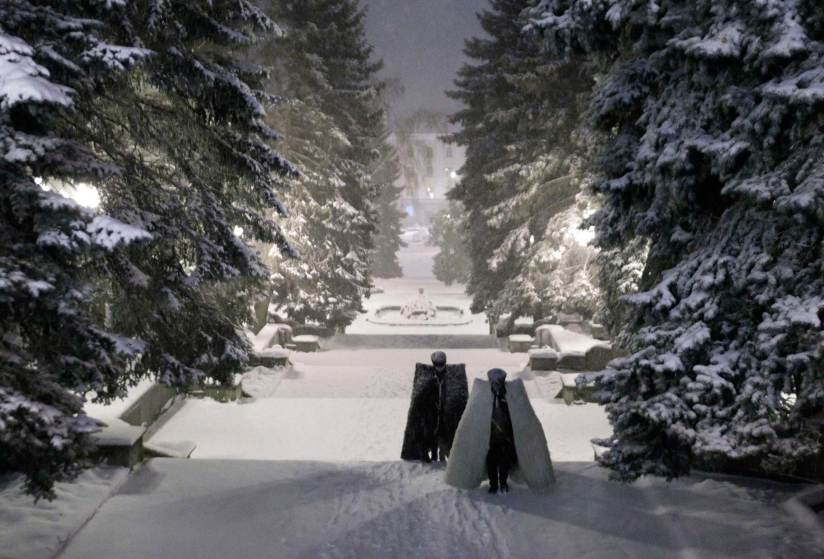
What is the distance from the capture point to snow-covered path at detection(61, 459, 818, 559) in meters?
5.66

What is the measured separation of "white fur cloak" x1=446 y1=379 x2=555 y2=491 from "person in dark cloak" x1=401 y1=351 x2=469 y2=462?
2.67 feet

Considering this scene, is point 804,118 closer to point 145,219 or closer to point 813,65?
point 813,65

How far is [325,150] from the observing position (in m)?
25.4

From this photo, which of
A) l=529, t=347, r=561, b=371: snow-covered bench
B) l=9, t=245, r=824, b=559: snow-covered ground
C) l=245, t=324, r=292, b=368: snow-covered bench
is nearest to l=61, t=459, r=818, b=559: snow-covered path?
l=9, t=245, r=824, b=559: snow-covered ground

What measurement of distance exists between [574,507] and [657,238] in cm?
288

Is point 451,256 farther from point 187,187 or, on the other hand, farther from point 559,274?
point 187,187

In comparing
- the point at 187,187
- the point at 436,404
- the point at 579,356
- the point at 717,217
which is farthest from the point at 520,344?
the point at 717,217

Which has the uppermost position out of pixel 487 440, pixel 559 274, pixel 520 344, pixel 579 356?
pixel 559 274

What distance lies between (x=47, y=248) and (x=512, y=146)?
1703 cm

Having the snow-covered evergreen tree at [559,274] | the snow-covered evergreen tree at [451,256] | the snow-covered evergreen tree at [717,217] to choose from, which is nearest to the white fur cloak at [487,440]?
the snow-covered evergreen tree at [717,217]

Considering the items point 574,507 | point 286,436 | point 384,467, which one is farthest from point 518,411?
point 286,436

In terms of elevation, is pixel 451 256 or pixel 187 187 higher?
pixel 451 256

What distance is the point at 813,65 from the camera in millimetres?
5344

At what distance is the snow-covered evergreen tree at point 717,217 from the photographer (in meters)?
5.30
